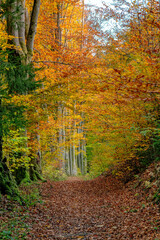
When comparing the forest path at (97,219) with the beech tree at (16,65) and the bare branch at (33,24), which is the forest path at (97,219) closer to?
the beech tree at (16,65)

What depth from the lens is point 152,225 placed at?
16.4 ft

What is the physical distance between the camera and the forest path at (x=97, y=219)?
5.22 m

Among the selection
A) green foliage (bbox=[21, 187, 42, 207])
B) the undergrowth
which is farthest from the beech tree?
green foliage (bbox=[21, 187, 42, 207])

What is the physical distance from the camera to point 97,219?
693 centimetres

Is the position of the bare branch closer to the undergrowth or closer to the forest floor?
the undergrowth

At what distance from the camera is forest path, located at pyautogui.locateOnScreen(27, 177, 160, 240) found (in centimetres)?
522

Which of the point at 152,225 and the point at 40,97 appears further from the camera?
the point at 40,97

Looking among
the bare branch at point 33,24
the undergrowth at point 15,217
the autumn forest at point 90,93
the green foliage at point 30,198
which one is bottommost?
the green foliage at point 30,198

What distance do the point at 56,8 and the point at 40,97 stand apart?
958cm

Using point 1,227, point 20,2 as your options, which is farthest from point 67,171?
point 1,227

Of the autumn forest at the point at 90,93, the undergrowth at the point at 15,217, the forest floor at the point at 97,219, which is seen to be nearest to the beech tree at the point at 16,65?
the autumn forest at the point at 90,93

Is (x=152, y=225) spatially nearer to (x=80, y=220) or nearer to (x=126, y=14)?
(x=80, y=220)

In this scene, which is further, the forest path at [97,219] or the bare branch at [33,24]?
the bare branch at [33,24]

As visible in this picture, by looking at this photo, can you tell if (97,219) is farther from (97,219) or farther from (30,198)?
(30,198)
